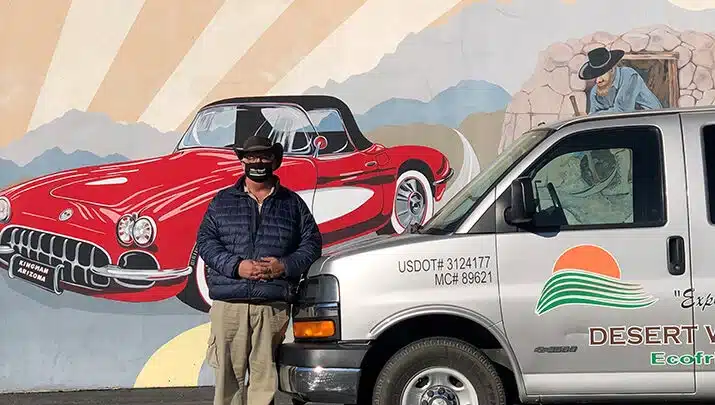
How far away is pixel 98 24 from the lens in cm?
936

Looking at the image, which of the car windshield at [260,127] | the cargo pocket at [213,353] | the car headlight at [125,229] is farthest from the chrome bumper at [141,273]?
the cargo pocket at [213,353]

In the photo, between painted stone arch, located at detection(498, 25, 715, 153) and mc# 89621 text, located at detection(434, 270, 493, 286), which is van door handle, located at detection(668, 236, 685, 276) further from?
painted stone arch, located at detection(498, 25, 715, 153)

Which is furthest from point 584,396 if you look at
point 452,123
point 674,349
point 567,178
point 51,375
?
point 51,375

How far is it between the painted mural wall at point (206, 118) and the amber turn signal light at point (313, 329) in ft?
9.35

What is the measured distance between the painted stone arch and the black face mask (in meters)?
3.39

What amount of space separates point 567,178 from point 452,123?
3085 millimetres

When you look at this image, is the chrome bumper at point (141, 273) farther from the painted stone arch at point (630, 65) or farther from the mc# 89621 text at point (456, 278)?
the mc# 89621 text at point (456, 278)

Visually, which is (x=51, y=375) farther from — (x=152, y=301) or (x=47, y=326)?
(x=152, y=301)

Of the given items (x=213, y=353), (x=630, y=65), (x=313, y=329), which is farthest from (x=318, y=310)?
(x=630, y=65)

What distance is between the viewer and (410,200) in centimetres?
931

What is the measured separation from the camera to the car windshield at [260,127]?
9.29 m

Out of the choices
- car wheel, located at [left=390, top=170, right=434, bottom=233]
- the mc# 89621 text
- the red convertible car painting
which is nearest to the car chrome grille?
the red convertible car painting

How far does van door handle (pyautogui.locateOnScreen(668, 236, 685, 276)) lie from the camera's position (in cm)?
607

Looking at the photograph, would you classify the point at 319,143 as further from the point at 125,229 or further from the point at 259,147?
the point at 259,147
